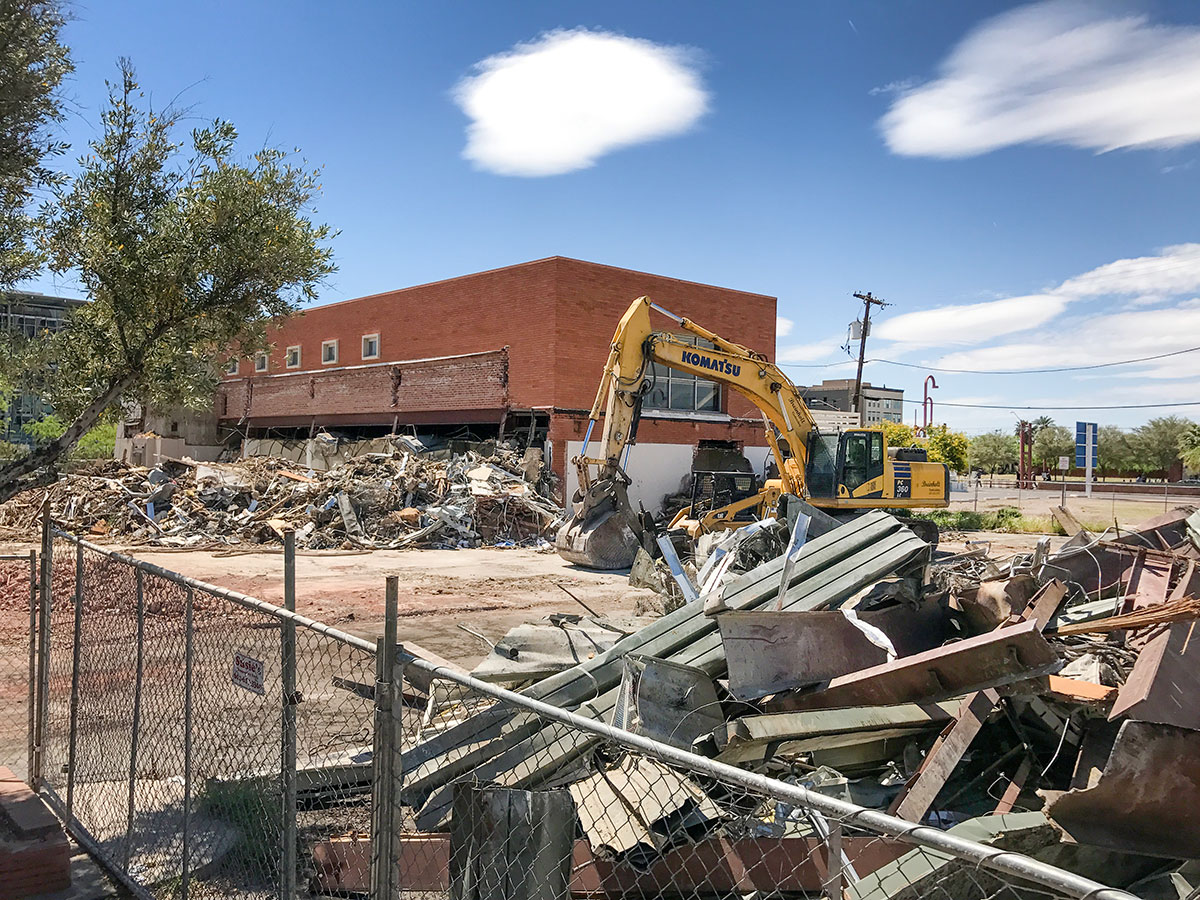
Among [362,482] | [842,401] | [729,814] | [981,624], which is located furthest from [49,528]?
[842,401]

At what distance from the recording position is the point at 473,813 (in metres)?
3.19

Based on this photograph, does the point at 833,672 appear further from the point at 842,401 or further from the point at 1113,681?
the point at 842,401

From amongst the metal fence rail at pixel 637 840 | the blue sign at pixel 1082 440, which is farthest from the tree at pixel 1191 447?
the metal fence rail at pixel 637 840

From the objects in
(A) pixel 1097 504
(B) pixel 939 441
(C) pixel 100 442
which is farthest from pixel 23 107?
(B) pixel 939 441

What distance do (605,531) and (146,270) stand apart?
38.2ft

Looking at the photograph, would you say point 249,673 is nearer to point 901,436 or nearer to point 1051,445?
point 901,436

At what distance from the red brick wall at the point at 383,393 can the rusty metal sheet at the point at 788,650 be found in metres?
23.8

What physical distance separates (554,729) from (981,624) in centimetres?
298

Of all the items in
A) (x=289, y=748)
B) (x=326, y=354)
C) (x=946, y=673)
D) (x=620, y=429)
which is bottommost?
(x=289, y=748)

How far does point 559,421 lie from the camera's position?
27250 mm

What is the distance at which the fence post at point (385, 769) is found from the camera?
2.91m

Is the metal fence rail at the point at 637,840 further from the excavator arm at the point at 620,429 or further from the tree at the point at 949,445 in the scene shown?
the tree at the point at 949,445

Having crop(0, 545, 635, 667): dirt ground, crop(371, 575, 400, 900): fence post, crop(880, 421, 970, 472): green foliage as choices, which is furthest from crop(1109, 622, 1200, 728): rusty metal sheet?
crop(880, 421, 970, 472): green foliage

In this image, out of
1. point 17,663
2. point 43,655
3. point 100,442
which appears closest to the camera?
point 43,655
